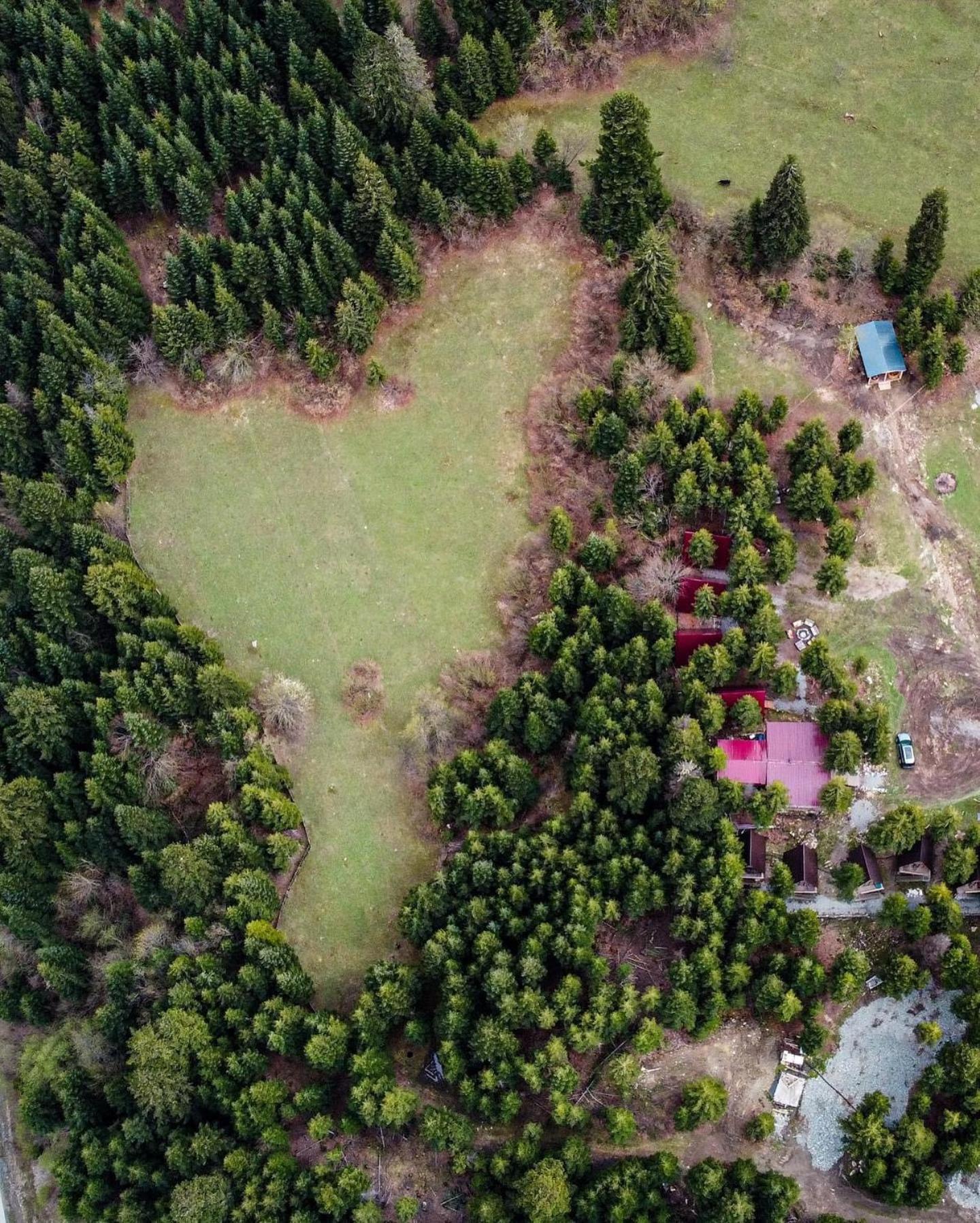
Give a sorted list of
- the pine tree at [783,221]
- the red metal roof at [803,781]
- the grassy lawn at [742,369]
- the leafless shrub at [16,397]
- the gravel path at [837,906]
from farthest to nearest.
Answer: the leafless shrub at [16,397] < the grassy lawn at [742,369] < the pine tree at [783,221] < the red metal roof at [803,781] < the gravel path at [837,906]

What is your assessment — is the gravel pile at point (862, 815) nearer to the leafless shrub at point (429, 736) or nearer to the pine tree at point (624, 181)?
the leafless shrub at point (429, 736)

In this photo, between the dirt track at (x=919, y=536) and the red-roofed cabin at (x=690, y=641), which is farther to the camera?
the red-roofed cabin at (x=690, y=641)

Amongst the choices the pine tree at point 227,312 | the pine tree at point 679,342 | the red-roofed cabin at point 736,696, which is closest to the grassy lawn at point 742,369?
the pine tree at point 679,342

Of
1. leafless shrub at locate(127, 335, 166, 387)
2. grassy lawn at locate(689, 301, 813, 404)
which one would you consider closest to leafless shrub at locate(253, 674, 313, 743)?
leafless shrub at locate(127, 335, 166, 387)

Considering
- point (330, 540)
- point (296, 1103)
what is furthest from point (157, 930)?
point (330, 540)

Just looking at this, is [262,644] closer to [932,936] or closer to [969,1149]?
[932,936]

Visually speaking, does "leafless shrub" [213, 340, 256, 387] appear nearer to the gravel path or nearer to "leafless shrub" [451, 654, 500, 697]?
"leafless shrub" [451, 654, 500, 697]

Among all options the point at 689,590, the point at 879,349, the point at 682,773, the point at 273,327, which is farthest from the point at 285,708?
the point at 879,349
